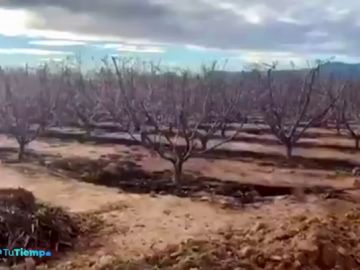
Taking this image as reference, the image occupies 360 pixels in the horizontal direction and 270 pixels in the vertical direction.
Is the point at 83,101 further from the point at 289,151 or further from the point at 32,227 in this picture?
the point at 32,227

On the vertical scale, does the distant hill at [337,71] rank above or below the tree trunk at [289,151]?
above

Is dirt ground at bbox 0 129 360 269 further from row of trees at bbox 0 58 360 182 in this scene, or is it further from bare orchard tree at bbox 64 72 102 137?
bare orchard tree at bbox 64 72 102 137

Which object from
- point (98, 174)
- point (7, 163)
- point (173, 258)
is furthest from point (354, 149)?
point (173, 258)

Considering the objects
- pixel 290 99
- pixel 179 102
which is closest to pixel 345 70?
pixel 290 99

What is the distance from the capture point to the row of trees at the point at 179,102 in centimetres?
1861


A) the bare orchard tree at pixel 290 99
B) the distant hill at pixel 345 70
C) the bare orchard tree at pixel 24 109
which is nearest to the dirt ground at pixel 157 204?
the bare orchard tree at pixel 24 109

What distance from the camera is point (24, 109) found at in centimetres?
1991

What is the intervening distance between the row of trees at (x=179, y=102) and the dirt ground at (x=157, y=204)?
1040 millimetres

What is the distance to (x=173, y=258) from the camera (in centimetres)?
657

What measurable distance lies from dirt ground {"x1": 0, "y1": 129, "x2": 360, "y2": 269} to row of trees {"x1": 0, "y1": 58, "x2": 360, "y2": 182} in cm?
104

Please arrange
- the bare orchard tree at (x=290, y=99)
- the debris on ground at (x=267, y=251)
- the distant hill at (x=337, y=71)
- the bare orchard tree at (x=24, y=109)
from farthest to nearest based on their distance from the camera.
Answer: the distant hill at (x=337, y=71) → the bare orchard tree at (x=290, y=99) → the bare orchard tree at (x=24, y=109) → the debris on ground at (x=267, y=251)

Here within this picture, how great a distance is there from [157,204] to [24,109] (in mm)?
11102

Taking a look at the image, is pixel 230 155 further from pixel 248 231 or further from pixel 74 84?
pixel 74 84

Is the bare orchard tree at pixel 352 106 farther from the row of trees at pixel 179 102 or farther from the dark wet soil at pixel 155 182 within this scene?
the dark wet soil at pixel 155 182
